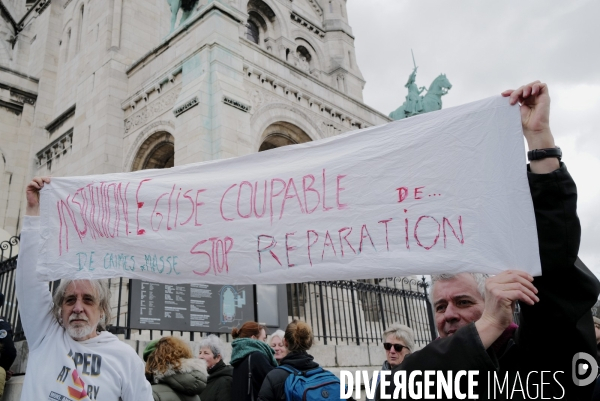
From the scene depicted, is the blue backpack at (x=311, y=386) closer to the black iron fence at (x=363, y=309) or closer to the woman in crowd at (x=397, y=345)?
the woman in crowd at (x=397, y=345)

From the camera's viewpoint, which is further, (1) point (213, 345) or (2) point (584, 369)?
(1) point (213, 345)

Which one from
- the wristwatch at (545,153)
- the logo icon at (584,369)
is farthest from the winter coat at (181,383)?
the wristwatch at (545,153)

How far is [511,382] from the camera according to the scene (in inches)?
61.7

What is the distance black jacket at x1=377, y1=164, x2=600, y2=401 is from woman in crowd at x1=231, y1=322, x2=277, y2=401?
2.65 metres

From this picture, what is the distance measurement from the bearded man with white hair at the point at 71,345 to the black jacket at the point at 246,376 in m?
1.42

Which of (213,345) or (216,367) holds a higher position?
(213,345)

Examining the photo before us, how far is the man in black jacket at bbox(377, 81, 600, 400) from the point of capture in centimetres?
150

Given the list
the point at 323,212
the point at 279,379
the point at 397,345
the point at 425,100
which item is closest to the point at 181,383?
the point at 279,379

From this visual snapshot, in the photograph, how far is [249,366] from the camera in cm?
405

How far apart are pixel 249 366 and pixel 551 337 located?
9.65 ft

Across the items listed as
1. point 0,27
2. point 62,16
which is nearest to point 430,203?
point 62,16

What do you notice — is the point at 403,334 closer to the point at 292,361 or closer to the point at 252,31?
the point at 292,361

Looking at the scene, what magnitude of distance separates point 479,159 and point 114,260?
2366 mm

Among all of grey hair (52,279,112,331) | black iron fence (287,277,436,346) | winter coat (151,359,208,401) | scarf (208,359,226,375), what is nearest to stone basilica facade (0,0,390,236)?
black iron fence (287,277,436,346)
